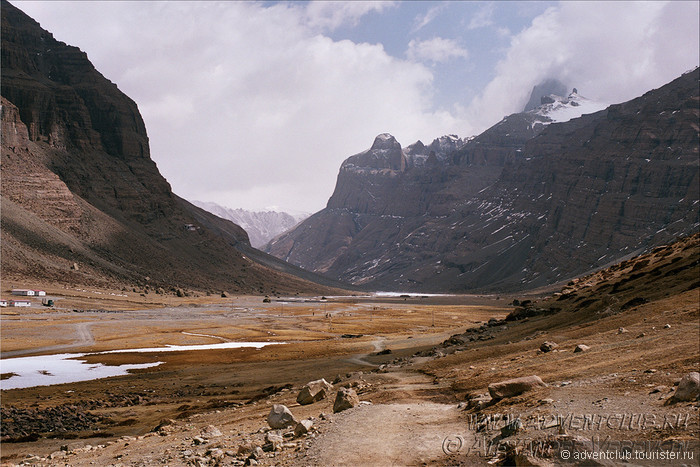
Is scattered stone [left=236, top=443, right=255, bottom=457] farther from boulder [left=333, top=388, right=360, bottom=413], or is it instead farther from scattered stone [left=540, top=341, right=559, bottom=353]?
scattered stone [left=540, top=341, right=559, bottom=353]

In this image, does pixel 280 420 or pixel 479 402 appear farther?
pixel 280 420

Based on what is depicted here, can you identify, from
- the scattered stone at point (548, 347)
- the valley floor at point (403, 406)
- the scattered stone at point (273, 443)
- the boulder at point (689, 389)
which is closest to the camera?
the valley floor at point (403, 406)

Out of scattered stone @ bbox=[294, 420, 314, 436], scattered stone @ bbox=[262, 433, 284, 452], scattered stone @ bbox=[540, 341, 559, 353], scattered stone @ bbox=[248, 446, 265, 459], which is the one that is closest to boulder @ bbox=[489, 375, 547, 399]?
scattered stone @ bbox=[294, 420, 314, 436]

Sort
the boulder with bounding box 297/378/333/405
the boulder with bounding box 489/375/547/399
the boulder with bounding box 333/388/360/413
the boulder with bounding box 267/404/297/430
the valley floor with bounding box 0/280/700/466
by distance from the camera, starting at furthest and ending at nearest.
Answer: the boulder with bounding box 297/378/333/405 < the boulder with bounding box 333/388/360/413 < the boulder with bounding box 267/404/297/430 < the boulder with bounding box 489/375/547/399 < the valley floor with bounding box 0/280/700/466

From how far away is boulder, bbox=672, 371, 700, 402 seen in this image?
13594mm

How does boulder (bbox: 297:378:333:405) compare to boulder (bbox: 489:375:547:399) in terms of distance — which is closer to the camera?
boulder (bbox: 489:375:547:399)

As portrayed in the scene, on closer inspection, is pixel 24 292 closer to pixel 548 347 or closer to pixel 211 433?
pixel 211 433

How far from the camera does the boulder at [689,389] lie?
13.6 m

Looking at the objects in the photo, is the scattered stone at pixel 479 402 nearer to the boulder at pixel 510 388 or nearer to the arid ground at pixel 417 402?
the arid ground at pixel 417 402

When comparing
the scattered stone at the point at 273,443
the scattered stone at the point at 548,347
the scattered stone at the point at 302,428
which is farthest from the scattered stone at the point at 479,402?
the scattered stone at the point at 548,347

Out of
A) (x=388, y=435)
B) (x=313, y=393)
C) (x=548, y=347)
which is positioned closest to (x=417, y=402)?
(x=388, y=435)

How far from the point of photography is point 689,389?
539 inches

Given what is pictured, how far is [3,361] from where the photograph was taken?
60812 millimetres

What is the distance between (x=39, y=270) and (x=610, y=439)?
7043 inches
